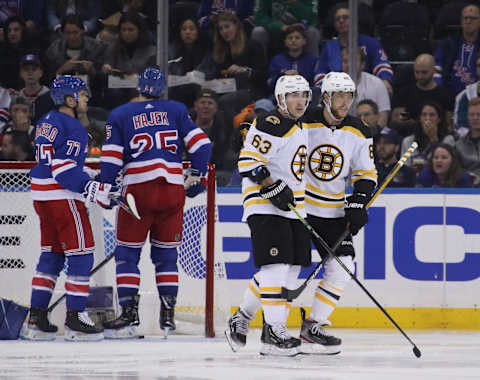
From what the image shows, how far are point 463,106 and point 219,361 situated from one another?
3.22 metres

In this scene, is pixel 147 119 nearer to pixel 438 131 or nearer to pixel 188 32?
pixel 188 32

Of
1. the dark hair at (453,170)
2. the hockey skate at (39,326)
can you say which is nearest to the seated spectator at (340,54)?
the dark hair at (453,170)

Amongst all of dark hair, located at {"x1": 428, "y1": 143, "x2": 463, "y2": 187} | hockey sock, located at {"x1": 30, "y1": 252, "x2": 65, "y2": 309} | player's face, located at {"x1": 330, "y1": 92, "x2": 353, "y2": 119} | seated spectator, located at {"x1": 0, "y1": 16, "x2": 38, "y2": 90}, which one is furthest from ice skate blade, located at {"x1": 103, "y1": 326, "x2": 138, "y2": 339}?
seated spectator, located at {"x1": 0, "y1": 16, "x2": 38, "y2": 90}

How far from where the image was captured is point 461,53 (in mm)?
7770

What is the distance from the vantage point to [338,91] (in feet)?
17.6

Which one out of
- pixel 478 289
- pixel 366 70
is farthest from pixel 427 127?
pixel 478 289

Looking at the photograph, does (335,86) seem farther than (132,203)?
No

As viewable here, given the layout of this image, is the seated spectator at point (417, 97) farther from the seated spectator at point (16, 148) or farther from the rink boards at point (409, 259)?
the seated spectator at point (16, 148)

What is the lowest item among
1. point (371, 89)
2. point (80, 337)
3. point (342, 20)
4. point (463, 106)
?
point (80, 337)

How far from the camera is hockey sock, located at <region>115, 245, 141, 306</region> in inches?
228

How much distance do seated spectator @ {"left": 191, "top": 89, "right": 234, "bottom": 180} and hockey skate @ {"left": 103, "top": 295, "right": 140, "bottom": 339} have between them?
1.75 meters

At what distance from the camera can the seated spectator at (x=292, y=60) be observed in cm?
765

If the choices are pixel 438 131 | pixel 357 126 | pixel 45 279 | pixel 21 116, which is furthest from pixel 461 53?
pixel 45 279

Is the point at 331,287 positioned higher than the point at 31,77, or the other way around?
the point at 31,77
